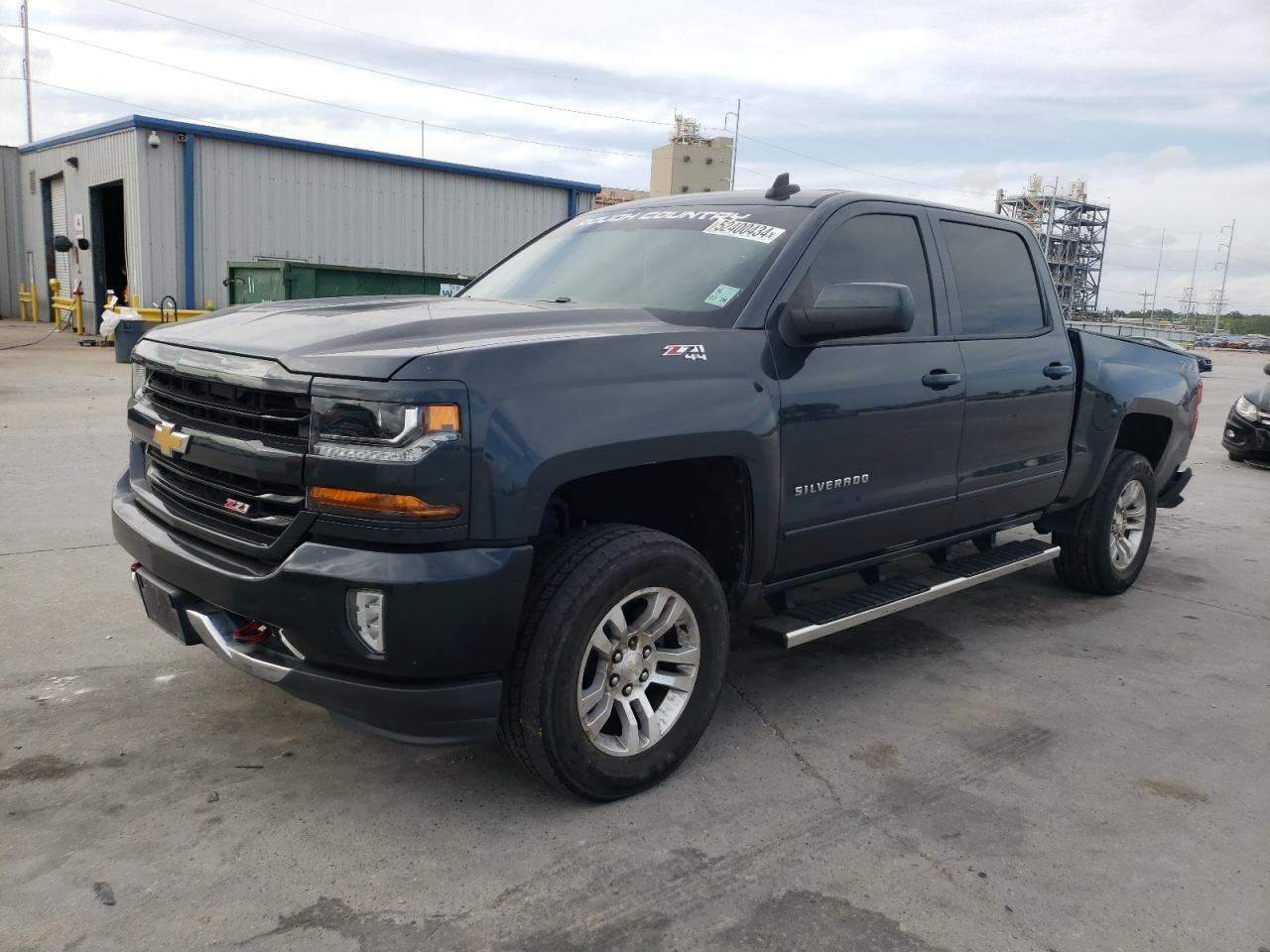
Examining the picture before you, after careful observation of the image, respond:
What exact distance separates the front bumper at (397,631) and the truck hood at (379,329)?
1.67 feet

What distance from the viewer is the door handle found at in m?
3.94

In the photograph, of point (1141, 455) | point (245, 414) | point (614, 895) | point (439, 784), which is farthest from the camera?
point (1141, 455)

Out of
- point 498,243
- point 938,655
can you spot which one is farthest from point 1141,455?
point 498,243

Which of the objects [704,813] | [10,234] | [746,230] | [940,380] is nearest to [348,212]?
[10,234]

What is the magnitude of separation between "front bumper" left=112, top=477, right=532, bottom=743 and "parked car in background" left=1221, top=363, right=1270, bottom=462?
34.2ft

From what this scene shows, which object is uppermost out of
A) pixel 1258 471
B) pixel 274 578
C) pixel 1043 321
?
pixel 1043 321

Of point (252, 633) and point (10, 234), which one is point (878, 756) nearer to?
point (252, 633)

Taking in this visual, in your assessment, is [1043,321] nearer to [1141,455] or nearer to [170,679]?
[1141,455]

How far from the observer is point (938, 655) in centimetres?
456

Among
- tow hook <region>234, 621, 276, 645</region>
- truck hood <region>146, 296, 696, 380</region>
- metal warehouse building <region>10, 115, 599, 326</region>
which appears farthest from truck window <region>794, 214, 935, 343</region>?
metal warehouse building <region>10, 115, 599, 326</region>

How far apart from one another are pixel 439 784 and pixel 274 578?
36.6 inches

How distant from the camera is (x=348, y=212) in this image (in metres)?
21.5

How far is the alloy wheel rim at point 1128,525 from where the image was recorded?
554cm

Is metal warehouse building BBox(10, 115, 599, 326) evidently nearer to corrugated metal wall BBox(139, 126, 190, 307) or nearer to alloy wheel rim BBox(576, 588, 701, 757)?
corrugated metal wall BBox(139, 126, 190, 307)
